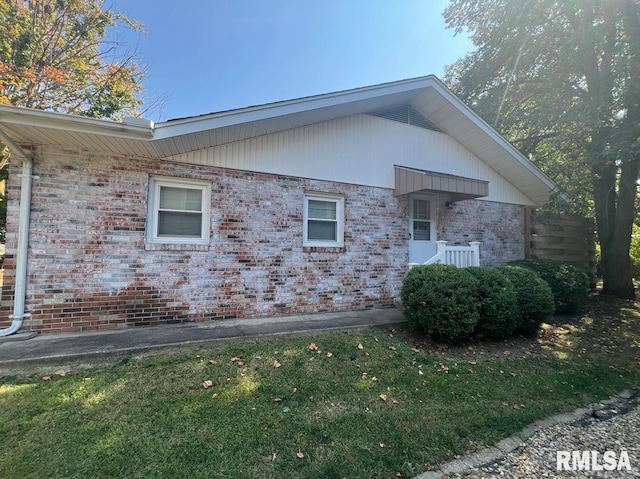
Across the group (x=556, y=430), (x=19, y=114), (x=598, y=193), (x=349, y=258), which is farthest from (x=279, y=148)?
(x=598, y=193)

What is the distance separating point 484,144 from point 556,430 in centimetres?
742

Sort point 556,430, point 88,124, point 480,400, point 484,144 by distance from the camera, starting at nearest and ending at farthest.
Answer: point 556,430, point 480,400, point 88,124, point 484,144

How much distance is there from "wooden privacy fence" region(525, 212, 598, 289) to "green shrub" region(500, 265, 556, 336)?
4.14m

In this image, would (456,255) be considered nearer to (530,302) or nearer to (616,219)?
(530,302)

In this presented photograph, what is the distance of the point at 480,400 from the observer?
343cm

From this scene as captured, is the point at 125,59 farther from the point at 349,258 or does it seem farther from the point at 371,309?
the point at 371,309

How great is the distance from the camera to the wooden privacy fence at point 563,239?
9516 millimetres

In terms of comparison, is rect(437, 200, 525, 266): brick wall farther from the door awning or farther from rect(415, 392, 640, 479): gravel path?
rect(415, 392, 640, 479): gravel path

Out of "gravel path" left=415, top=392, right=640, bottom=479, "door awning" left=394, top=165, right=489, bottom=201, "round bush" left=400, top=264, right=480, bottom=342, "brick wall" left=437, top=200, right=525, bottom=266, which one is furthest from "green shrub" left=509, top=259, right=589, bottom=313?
"gravel path" left=415, top=392, right=640, bottom=479

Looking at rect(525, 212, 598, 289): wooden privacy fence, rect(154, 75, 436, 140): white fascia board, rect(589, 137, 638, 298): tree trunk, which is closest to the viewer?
rect(154, 75, 436, 140): white fascia board

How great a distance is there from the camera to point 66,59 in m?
11.1

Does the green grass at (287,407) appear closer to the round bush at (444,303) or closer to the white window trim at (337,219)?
the round bush at (444,303)

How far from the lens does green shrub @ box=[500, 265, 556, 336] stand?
5.67m

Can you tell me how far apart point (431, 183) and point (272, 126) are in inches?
141
